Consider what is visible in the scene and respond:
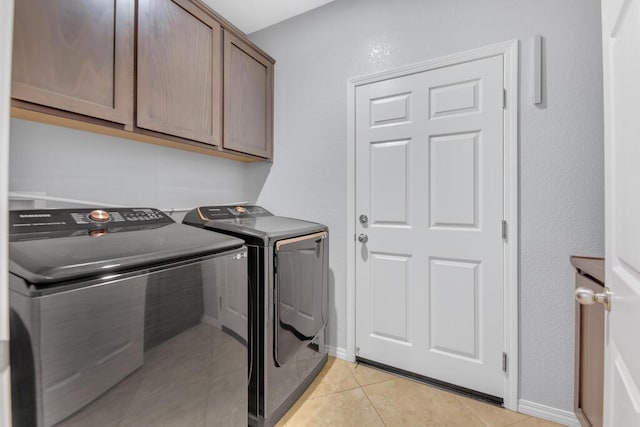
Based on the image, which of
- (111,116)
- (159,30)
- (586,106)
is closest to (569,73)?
(586,106)

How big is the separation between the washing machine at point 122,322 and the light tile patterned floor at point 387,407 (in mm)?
491

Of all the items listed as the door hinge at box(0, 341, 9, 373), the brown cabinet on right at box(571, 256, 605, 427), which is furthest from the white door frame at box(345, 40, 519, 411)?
the door hinge at box(0, 341, 9, 373)

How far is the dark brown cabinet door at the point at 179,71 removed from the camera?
1458mm

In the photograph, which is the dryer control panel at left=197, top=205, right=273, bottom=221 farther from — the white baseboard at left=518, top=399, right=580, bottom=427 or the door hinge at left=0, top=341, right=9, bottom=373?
the white baseboard at left=518, top=399, right=580, bottom=427

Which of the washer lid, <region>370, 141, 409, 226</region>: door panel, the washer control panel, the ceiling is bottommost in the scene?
the washer lid

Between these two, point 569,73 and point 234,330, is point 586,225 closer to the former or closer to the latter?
point 569,73

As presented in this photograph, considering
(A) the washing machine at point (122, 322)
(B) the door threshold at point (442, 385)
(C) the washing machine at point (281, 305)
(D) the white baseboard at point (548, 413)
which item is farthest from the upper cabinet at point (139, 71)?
(D) the white baseboard at point (548, 413)

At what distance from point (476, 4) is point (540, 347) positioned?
2020mm

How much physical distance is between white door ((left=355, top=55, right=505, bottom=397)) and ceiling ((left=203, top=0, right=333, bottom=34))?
84 centimetres

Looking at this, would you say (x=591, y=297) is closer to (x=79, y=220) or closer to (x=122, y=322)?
(x=122, y=322)

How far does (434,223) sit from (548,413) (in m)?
1.17

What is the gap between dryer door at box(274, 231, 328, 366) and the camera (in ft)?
5.04

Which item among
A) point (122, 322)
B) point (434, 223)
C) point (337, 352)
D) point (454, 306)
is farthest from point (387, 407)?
point (122, 322)

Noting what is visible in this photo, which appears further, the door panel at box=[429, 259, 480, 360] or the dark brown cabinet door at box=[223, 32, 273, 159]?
the dark brown cabinet door at box=[223, 32, 273, 159]
